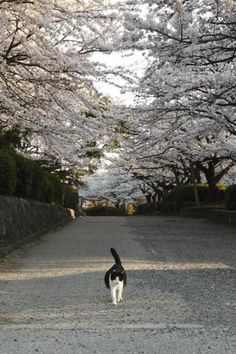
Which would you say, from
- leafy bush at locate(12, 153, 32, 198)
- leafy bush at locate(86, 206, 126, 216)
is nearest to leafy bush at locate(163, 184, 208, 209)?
leafy bush at locate(12, 153, 32, 198)

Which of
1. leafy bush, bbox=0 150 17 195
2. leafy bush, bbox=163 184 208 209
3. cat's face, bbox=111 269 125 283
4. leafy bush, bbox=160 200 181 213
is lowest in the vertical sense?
cat's face, bbox=111 269 125 283

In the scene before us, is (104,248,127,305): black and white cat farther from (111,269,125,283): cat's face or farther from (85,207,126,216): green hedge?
(85,207,126,216): green hedge

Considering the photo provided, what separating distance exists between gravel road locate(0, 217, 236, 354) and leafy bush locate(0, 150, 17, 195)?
1.70 m

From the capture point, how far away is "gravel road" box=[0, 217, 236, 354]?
4605 mm

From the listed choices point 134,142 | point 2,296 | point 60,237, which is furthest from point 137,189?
point 2,296

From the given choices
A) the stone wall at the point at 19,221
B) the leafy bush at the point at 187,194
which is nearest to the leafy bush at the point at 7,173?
the stone wall at the point at 19,221

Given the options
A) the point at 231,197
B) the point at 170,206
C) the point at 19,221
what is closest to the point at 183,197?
the point at 170,206

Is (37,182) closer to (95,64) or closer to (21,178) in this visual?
(21,178)

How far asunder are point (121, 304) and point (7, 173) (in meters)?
6.28

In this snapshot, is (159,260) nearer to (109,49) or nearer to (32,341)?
(109,49)

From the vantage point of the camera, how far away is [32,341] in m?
4.67

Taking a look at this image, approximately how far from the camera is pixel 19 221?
41.1 feet

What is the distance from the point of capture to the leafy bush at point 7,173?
11574 millimetres

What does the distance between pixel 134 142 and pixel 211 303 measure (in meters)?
16.5
